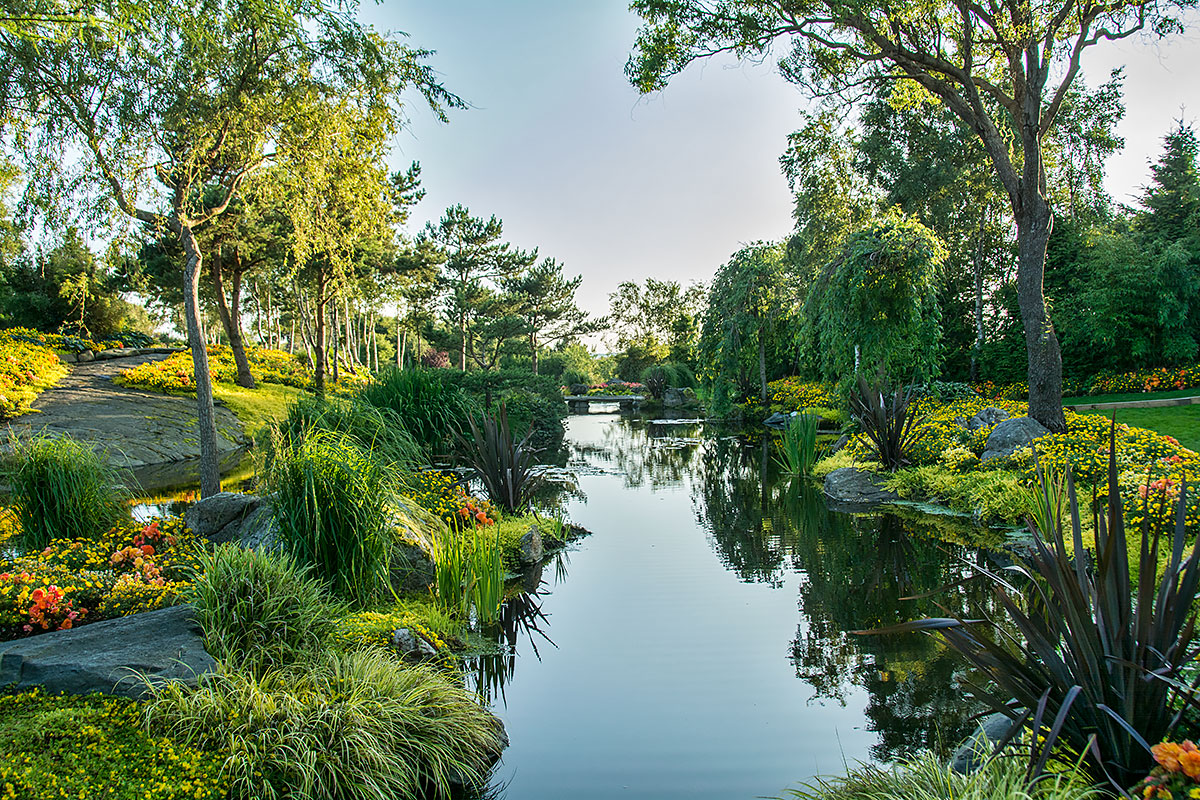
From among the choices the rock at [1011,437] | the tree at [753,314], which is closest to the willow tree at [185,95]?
the rock at [1011,437]

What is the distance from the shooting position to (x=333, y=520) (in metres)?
3.92

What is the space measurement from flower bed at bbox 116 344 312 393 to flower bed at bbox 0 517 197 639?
6626 millimetres

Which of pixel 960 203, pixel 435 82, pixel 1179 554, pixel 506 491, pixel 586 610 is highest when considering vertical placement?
pixel 960 203

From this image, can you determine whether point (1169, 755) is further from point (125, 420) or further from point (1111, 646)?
point (125, 420)

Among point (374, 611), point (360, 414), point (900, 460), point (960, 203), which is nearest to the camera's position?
point (374, 611)

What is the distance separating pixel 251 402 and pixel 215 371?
8.72 feet

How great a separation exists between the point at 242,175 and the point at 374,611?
193 inches

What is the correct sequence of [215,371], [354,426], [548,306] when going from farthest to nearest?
[548,306], [215,371], [354,426]

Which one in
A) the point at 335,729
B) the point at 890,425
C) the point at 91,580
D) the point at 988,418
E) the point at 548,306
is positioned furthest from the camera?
the point at 548,306

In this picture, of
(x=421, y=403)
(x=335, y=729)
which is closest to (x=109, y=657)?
(x=335, y=729)

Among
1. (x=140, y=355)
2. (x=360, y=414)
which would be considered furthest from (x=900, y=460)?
(x=140, y=355)

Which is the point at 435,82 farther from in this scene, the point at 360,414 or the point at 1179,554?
the point at 1179,554

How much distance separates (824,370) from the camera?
1327 centimetres

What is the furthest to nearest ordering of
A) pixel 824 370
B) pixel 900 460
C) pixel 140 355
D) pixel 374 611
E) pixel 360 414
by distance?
1. pixel 140 355
2. pixel 824 370
3. pixel 900 460
4. pixel 360 414
5. pixel 374 611
